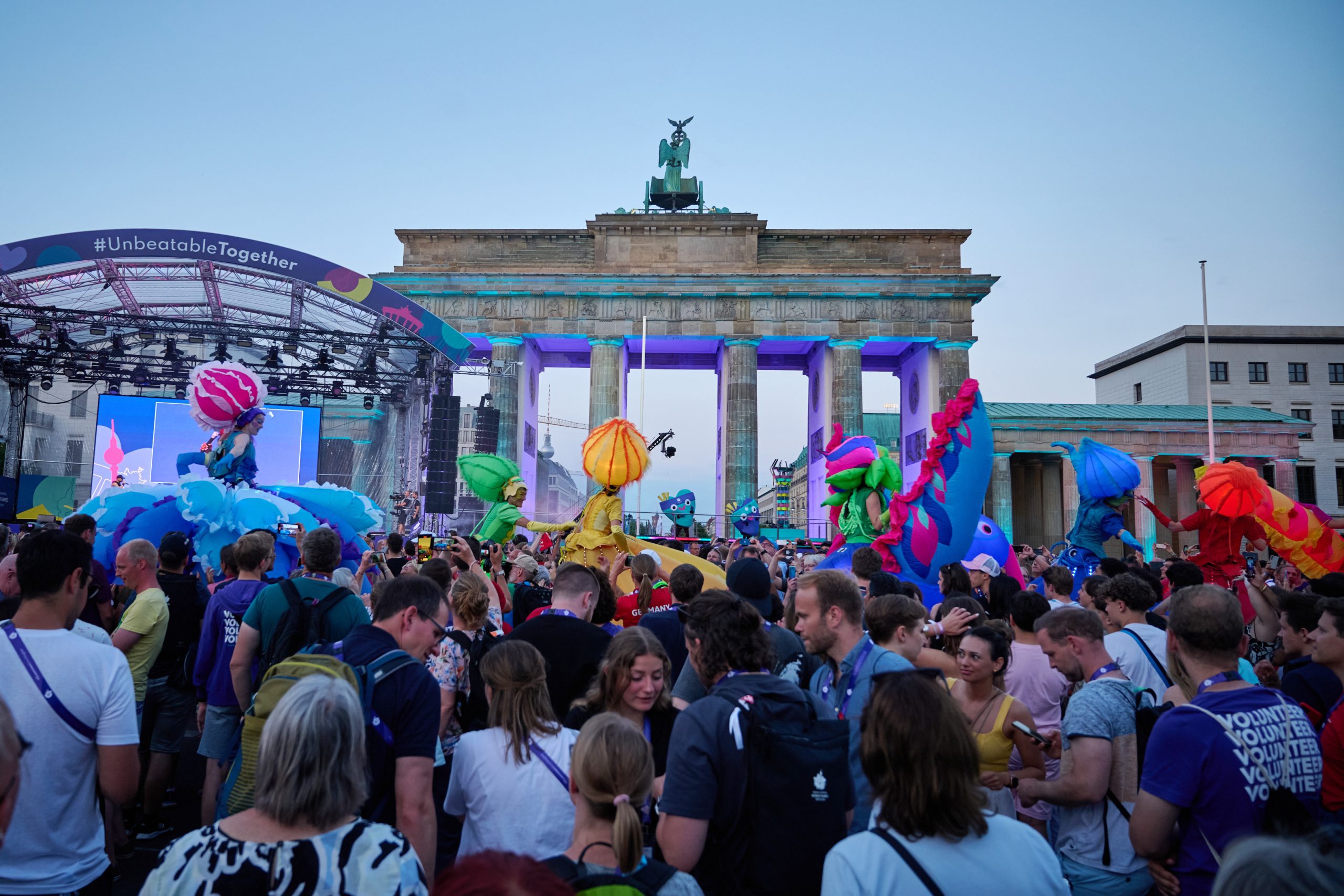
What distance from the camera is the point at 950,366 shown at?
3591cm

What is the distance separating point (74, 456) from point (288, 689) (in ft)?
97.4

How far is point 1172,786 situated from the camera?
264cm

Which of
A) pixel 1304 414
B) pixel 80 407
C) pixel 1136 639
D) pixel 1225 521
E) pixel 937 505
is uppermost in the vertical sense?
pixel 1304 414

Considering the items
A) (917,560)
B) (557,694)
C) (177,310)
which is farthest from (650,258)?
(557,694)

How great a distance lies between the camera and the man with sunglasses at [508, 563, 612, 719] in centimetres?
408

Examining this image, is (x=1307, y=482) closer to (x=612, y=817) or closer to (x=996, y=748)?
(x=996, y=748)

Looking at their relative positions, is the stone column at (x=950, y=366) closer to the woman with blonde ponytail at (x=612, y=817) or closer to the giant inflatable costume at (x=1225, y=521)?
the giant inflatable costume at (x=1225, y=521)

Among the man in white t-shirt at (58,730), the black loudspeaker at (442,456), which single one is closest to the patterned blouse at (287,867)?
the man in white t-shirt at (58,730)

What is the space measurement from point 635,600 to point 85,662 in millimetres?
4083

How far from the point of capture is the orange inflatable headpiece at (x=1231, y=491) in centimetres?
963

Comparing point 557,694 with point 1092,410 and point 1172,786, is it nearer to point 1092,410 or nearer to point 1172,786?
point 1172,786

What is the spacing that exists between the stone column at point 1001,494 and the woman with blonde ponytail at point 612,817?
37.2 meters

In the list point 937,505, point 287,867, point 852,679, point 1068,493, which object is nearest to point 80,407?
point 937,505

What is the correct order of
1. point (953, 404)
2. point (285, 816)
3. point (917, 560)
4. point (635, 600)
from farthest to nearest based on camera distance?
1. point (953, 404)
2. point (917, 560)
3. point (635, 600)
4. point (285, 816)
